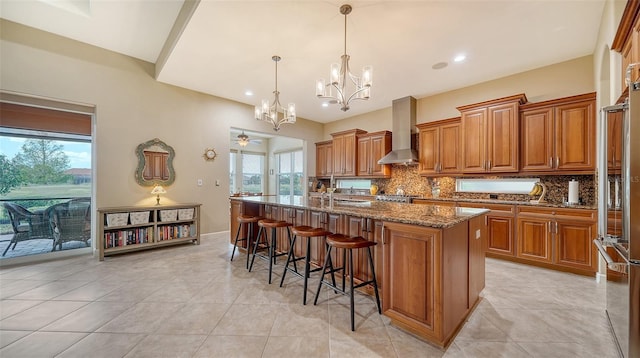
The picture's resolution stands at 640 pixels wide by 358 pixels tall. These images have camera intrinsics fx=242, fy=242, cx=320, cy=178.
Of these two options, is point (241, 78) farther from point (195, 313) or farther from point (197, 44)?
point (195, 313)

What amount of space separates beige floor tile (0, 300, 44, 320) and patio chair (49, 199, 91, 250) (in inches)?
72.9

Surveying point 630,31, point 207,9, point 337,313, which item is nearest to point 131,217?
point 207,9

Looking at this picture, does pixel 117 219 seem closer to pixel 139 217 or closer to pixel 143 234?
pixel 139 217

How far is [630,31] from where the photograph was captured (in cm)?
176

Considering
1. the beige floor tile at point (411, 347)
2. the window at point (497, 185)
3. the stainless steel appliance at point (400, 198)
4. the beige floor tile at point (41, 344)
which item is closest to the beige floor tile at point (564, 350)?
the beige floor tile at point (411, 347)

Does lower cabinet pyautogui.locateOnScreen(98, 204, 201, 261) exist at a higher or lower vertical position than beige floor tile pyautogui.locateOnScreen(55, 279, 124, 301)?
higher

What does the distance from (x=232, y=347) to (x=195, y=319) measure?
1.83ft

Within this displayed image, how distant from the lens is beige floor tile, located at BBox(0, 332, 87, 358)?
164cm

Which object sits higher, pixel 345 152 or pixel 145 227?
pixel 345 152

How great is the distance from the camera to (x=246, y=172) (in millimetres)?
9086

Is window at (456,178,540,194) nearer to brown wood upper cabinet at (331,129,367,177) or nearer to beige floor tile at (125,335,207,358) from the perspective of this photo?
brown wood upper cabinet at (331,129,367,177)

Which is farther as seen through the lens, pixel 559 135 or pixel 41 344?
pixel 559 135

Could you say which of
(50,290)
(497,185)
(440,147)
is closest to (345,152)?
(440,147)

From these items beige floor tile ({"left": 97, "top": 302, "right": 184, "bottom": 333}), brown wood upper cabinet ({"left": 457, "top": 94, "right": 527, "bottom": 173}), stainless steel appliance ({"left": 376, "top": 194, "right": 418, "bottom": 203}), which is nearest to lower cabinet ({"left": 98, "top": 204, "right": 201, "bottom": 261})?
beige floor tile ({"left": 97, "top": 302, "right": 184, "bottom": 333})
